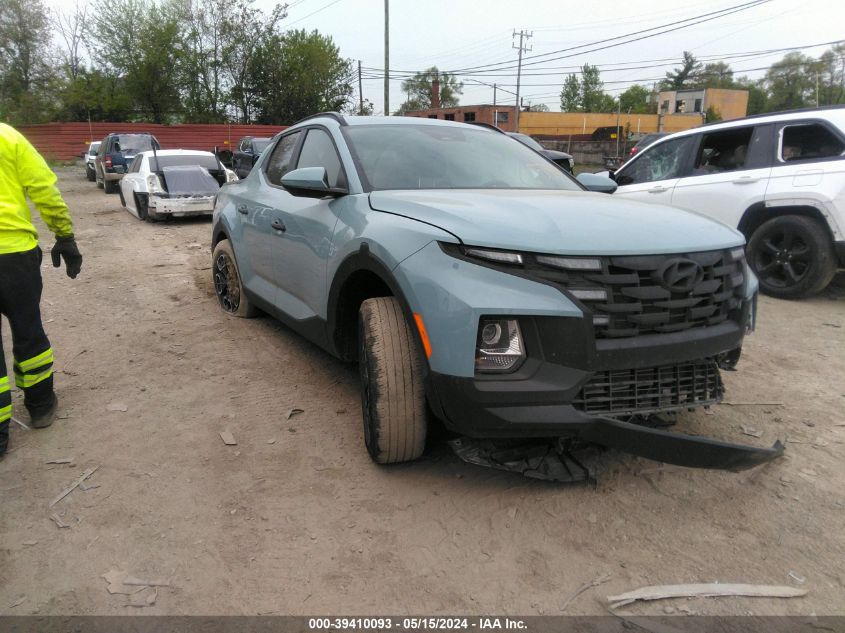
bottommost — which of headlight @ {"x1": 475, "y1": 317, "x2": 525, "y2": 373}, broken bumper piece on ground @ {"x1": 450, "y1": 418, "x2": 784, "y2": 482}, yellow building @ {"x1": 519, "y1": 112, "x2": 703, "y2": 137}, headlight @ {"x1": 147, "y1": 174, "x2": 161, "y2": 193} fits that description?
broken bumper piece on ground @ {"x1": 450, "y1": 418, "x2": 784, "y2": 482}

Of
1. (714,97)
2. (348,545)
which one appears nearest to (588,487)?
(348,545)

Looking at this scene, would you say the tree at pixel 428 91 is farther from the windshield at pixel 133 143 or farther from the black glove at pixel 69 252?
the black glove at pixel 69 252

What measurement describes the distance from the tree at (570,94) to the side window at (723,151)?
333 feet

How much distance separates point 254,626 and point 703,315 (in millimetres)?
2059

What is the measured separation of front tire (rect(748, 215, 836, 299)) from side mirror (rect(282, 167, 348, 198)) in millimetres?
4828

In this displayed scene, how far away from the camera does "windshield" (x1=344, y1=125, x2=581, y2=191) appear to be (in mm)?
3418

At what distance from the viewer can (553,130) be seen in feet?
177

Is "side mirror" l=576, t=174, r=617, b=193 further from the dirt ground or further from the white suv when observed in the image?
the white suv

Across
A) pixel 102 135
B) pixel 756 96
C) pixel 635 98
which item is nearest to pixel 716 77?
pixel 756 96

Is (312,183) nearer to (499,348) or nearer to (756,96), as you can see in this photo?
(499,348)

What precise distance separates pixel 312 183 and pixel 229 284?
2.53 metres

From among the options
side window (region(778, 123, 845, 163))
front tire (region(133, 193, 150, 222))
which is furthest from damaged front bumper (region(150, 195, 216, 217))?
side window (region(778, 123, 845, 163))

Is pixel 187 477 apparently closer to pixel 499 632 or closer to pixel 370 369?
pixel 370 369

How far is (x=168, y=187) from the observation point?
11.9 meters
